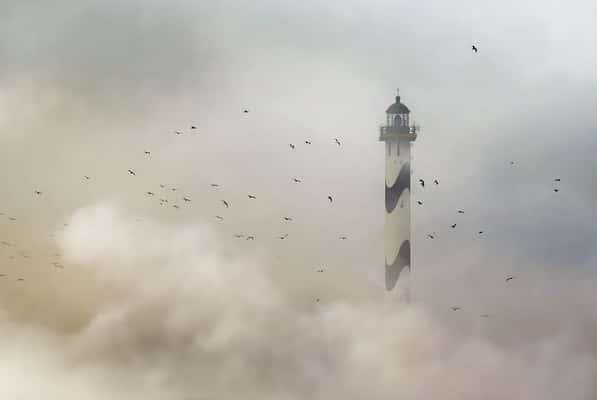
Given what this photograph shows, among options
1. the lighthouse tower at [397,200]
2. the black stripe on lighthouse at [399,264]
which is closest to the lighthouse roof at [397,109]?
the lighthouse tower at [397,200]

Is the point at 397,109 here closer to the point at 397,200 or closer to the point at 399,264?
the point at 397,200

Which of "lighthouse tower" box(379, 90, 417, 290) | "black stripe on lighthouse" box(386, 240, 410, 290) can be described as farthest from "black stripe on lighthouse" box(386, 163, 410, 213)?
"black stripe on lighthouse" box(386, 240, 410, 290)

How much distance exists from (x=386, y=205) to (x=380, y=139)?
6.02 metres

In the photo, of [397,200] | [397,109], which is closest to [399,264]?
[397,200]

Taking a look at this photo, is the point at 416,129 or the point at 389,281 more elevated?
the point at 416,129

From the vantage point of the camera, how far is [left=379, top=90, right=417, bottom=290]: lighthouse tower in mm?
158750

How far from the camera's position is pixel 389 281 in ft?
525

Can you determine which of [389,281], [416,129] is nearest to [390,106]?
[416,129]

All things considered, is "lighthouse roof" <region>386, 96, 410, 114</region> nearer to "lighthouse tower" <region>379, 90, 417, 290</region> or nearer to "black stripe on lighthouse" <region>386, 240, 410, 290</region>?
"lighthouse tower" <region>379, 90, 417, 290</region>

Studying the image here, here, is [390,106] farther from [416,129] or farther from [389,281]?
[389,281]

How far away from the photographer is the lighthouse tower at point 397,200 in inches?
6250

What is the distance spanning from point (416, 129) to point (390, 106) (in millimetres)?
3516

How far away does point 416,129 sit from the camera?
160500 millimetres

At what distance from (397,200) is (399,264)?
5720 millimetres
